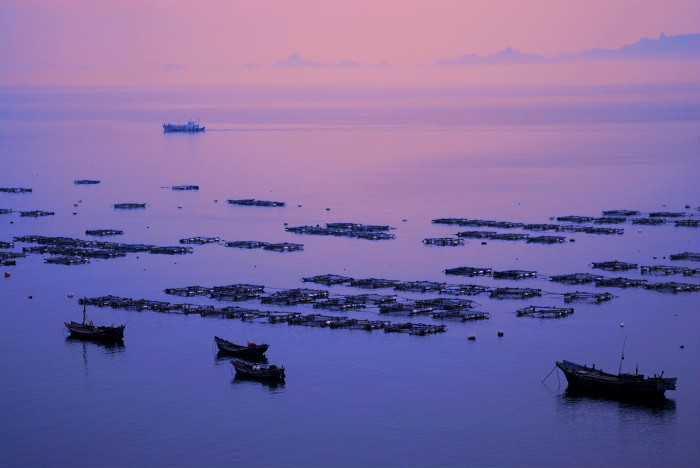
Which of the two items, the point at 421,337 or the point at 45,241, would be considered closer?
the point at 421,337

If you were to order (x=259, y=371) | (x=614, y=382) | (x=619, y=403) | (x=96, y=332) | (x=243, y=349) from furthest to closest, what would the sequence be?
(x=96, y=332) < (x=243, y=349) < (x=259, y=371) < (x=614, y=382) < (x=619, y=403)

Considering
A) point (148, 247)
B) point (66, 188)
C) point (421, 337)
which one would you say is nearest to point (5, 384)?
point (421, 337)

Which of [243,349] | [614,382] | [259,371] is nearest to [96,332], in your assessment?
[243,349]

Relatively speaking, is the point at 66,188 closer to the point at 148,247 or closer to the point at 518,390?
the point at 148,247

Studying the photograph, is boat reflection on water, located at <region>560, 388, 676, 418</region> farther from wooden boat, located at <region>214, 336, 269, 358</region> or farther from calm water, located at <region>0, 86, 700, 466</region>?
wooden boat, located at <region>214, 336, 269, 358</region>

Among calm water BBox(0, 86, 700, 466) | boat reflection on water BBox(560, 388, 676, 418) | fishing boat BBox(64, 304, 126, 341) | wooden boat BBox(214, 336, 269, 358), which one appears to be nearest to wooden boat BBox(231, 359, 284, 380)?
calm water BBox(0, 86, 700, 466)

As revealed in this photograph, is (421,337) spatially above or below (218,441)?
above

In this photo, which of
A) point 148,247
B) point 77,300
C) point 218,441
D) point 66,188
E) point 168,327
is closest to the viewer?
point 218,441

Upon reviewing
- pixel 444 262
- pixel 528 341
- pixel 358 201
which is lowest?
pixel 528 341

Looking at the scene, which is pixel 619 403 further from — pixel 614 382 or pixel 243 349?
pixel 243 349
